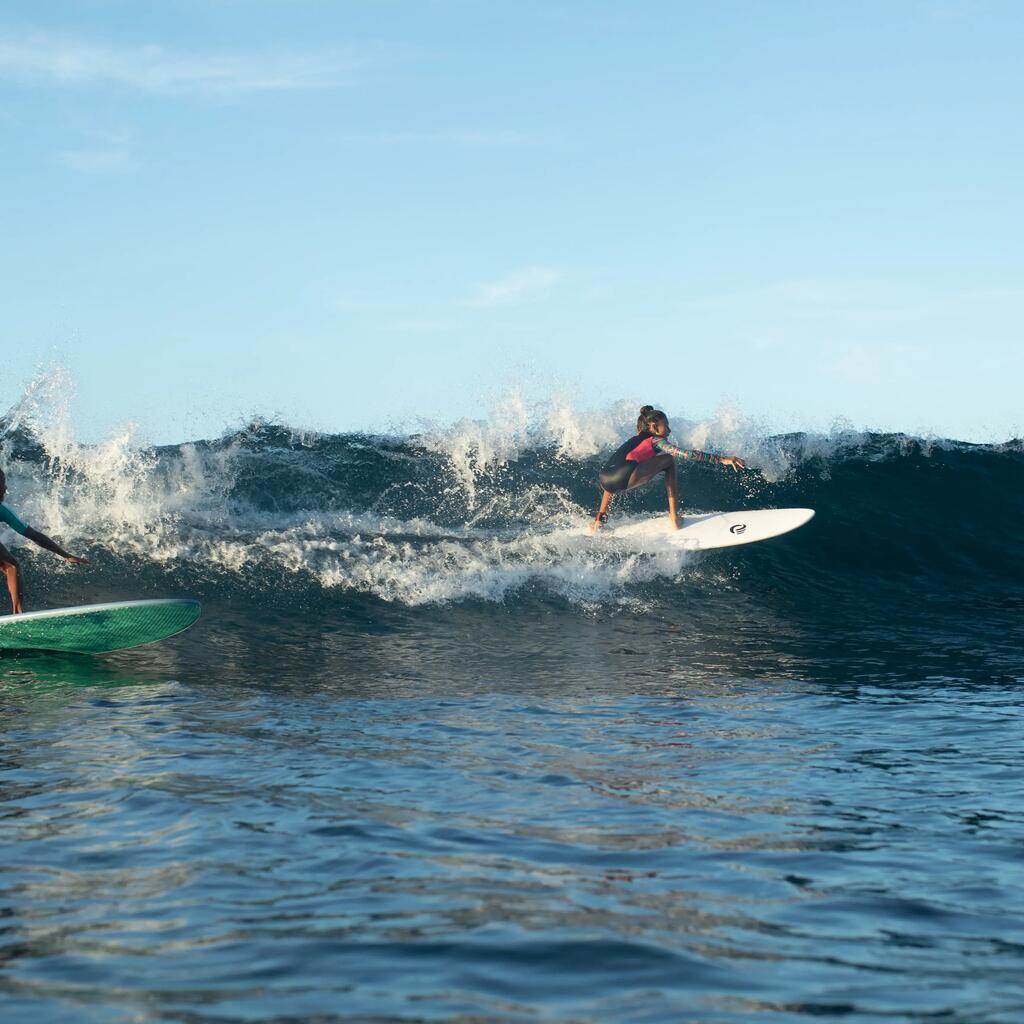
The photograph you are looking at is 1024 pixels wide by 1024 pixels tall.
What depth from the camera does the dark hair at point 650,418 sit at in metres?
12.3

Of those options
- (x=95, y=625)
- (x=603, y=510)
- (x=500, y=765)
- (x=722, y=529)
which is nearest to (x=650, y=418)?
(x=603, y=510)

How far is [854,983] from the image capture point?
308 cm

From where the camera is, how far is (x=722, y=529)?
1278 centimetres

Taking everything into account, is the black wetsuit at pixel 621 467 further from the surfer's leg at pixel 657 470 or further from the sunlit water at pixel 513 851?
the sunlit water at pixel 513 851

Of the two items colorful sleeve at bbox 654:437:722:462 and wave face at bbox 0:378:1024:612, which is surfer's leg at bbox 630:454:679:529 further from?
wave face at bbox 0:378:1024:612

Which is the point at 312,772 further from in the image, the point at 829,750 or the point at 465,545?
the point at 465,545

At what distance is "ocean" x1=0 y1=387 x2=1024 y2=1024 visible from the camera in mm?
3129

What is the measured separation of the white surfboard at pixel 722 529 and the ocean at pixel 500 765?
0.25 m

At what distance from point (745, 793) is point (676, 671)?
3.70 metres

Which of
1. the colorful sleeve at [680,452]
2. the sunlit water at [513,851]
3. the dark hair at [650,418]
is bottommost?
the sunlit water at [513,851]

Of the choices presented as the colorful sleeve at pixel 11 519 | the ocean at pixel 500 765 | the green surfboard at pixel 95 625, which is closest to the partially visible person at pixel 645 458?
the ocean at pixel 500 765

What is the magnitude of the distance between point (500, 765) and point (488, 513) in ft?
28.6

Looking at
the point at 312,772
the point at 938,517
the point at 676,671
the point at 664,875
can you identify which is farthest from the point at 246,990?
the point at 938,517

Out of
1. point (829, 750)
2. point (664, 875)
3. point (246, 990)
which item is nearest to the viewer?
point (246, 990)
